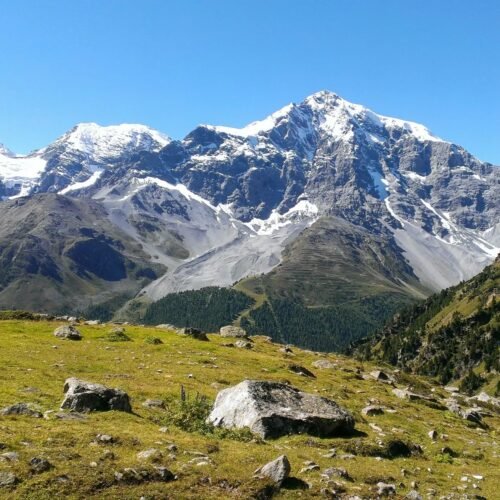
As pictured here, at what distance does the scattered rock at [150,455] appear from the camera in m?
17.7

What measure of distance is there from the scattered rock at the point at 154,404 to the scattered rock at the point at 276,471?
34.0 ft

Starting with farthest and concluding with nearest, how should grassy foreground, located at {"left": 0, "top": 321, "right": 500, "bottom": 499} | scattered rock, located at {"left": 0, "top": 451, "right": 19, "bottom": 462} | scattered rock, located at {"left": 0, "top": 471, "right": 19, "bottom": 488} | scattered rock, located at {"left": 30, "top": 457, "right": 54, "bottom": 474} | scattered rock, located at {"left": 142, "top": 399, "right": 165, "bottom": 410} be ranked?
scattered rock, located at {"left": 142, "top": 399, "right": 165, "bottom": 410}
grassy foreground, located at {"left": 0, "top": 321, "right": 500, "bottom": 499}
scattered rock, located at {"left": 0, "top": 451, "right": 19, "bottom": 462}
scattered rock, located at {"left": 30, "top": 457, "right": 54, "bottom": 474}
scattered rock, located at {"left": 0, "top": 471, "right": 19, "bottom": 488}

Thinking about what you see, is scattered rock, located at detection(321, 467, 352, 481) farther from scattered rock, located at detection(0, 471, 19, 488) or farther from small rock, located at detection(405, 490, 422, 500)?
scattered rock, located at detection(0, 471, 19, 488)

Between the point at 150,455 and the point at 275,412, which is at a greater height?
the point at 275,412

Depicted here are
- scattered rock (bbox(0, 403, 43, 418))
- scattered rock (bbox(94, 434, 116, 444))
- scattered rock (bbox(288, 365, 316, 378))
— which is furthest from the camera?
scattered rock (bbox(288, 365, 316, 378))

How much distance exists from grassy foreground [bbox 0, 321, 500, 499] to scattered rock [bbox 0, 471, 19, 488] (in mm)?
187

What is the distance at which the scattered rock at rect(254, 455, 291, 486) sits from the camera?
17.5m

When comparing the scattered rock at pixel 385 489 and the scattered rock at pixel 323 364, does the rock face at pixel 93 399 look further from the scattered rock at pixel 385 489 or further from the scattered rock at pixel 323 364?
the scattered rock at pixel 323 364

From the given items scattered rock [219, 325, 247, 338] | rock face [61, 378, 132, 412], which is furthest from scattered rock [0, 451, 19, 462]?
scattered rock [219, 325, 247, 338]

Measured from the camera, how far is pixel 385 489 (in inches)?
733

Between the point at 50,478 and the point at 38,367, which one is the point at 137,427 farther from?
the point at 38,367

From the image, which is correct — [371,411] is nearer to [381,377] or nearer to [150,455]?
[150,455]

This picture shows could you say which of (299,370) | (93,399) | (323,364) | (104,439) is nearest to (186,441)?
(104,439)

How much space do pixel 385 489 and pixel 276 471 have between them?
3994 millimetres
